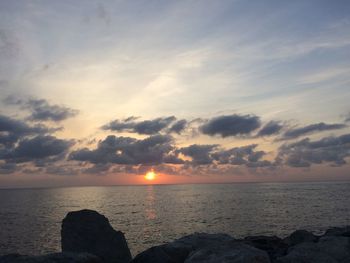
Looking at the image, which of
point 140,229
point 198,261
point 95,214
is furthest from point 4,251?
point 198,261

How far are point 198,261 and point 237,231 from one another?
142 feet

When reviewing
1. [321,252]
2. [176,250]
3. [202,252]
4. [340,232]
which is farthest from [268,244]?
[202,252]

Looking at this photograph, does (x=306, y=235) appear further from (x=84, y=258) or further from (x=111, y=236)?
(x=84, y=258)

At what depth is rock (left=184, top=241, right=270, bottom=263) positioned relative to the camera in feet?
40.5

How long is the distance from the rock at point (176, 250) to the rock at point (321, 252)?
340cm

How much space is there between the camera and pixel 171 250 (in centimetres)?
1845

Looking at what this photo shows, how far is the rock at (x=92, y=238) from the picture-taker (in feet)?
67.5

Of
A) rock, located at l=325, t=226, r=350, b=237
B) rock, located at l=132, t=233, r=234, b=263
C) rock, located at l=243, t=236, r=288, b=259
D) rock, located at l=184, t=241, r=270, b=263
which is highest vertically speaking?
rock, located at l=184, t=241, r=270, b=263

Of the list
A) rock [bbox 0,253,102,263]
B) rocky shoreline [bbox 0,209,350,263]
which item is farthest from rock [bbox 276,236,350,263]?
rock [bbox 0,253,102,263]

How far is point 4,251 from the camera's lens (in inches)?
1730

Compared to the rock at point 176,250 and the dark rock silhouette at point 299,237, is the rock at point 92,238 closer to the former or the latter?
the rock at point 176,250

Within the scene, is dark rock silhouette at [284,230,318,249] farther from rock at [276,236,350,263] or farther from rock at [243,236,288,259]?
rock at [276,236,350,263]

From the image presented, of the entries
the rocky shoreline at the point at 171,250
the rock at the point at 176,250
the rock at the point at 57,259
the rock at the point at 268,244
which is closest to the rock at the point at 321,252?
the rocky shoreline at the point at 171,250

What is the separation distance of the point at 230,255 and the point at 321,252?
5.12 meters
